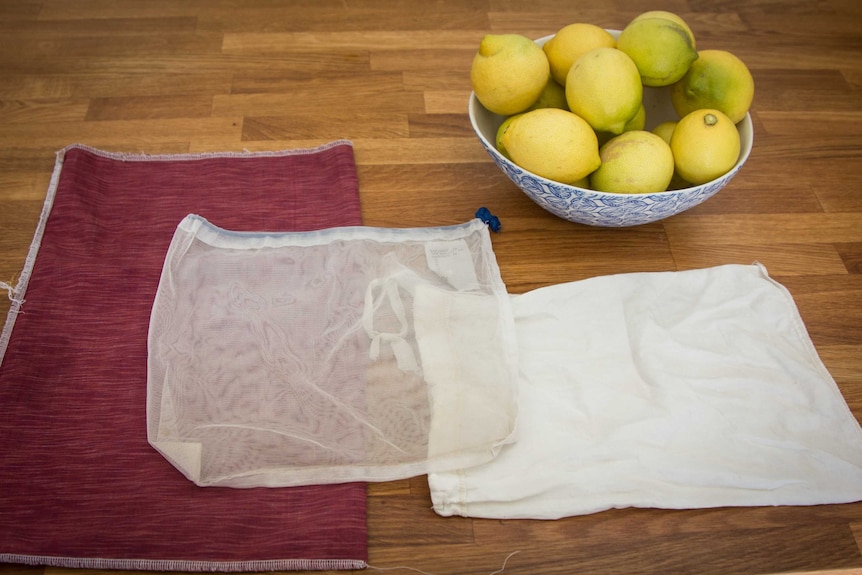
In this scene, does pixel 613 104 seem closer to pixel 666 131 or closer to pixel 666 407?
pixel 666 131

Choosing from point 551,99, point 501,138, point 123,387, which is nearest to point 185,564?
point 123,387

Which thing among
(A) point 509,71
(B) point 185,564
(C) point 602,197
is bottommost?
(B) point 185,564

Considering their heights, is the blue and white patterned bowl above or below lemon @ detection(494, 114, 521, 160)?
below

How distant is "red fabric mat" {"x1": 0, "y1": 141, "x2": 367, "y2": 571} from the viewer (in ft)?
2.34

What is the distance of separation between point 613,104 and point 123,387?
26.8 inches

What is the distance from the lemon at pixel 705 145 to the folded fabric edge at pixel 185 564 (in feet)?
1.98

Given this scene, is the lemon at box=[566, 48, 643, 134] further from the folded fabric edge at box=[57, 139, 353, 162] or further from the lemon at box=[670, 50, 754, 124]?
the folded fabric edge at box=[57, 139, 353, 162]

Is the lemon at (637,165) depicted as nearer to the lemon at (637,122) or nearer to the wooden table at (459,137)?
the lemon at (637,122)

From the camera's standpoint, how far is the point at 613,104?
0.83 meters

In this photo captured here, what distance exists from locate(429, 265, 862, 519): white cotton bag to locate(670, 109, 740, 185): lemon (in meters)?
0.15

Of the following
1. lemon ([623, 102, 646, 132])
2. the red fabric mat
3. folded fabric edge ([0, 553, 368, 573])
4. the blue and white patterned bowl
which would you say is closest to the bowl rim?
A: the blue and white patterned bowl

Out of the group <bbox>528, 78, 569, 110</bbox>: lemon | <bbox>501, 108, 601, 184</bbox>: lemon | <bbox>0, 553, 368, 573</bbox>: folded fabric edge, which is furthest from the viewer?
<bbox>528, 78, 569, 110</bbox>: lemon

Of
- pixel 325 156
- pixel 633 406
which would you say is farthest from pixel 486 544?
pixel 325 156

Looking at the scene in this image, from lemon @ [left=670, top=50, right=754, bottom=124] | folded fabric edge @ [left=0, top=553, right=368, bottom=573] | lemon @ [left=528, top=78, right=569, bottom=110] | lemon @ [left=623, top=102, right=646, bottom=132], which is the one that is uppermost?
lemon @ [left=670, top=50, right=754, bottom=124]
